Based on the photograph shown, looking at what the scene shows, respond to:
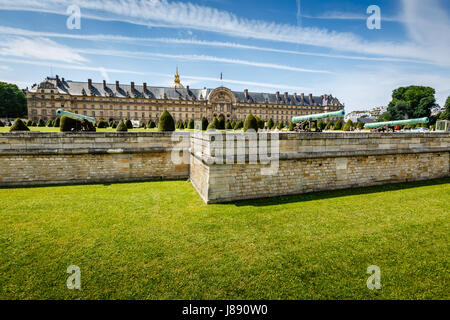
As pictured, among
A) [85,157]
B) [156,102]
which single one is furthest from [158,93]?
[85,157]

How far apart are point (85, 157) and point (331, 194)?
1005cm

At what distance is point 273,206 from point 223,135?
269cm

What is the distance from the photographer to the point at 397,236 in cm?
492

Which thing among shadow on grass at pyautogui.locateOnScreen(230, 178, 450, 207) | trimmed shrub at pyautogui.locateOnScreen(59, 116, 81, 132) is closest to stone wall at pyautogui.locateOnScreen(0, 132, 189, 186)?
shadow on grass at pyautogui.locateOnScreen(230, 178, 450, 207)

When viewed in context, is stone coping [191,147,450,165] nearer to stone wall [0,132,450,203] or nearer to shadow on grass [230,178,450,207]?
stone wall [0,132,450,203]

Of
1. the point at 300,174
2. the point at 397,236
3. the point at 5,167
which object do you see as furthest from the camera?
the point at 5,167

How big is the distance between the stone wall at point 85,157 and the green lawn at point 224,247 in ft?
6.33

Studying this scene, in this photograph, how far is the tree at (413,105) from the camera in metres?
56.4

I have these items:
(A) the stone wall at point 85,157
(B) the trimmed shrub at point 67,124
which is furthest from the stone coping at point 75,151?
(B) the trimmed shrub at point 67,124

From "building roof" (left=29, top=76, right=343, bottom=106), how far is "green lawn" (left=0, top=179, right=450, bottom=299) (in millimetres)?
66445

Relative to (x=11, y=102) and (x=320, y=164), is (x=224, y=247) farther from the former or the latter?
(x=11, y=102)
